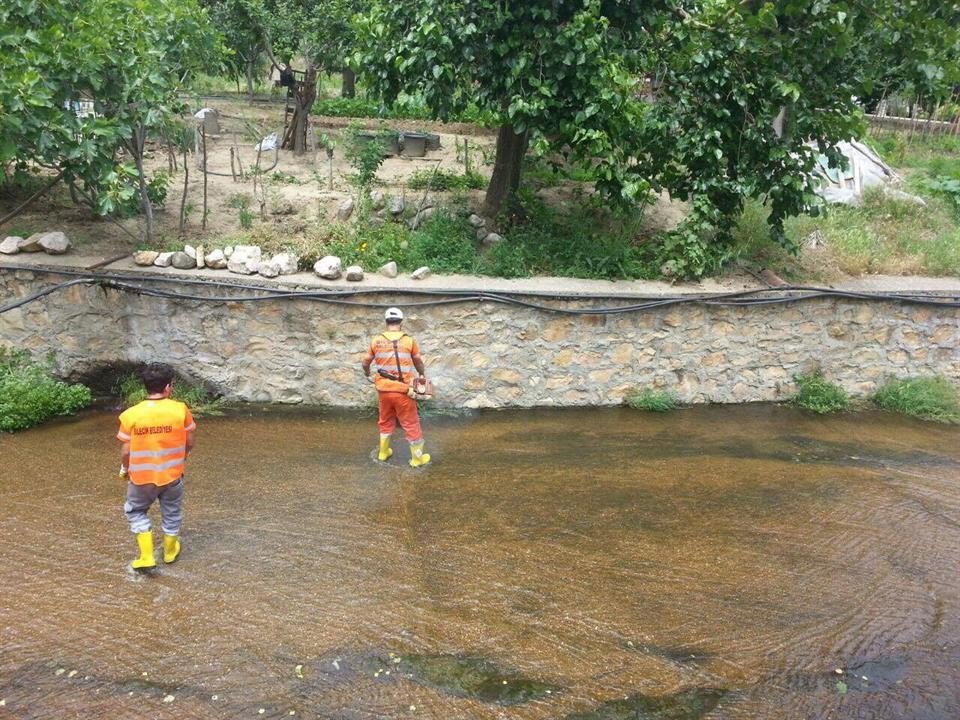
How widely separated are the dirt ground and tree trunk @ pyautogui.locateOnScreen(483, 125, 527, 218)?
50cm

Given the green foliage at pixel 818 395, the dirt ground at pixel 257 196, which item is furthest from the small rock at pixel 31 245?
the green foliage at pixel 818 395

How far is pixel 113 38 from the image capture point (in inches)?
316

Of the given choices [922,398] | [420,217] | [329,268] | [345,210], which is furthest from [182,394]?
[922,398]

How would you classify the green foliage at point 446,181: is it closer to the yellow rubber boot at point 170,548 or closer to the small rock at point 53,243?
the small rock at point 53,243

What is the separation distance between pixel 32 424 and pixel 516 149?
641 centimetres

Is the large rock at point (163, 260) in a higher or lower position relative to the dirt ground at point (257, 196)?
lower

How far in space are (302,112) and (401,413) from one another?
717 centimetres

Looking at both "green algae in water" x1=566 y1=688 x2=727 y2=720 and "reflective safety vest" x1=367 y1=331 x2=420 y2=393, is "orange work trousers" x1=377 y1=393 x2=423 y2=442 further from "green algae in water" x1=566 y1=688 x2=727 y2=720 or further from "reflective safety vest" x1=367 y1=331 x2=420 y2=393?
"green algae in water" x1=566 y1=688 x2=727 y2=720

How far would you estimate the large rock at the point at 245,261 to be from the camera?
8.49 metres

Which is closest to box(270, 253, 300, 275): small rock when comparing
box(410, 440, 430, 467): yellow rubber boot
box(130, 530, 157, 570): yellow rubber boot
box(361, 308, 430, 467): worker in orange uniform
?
box(361, 308, 430, 467): worker in orange uniform

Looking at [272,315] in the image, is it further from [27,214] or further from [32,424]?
[27,214]

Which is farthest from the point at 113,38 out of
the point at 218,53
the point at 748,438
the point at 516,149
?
the point at 748,438

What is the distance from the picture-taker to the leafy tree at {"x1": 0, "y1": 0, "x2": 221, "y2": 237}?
7414 millimetres

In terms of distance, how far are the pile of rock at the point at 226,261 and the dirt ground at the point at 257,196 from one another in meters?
0.48
